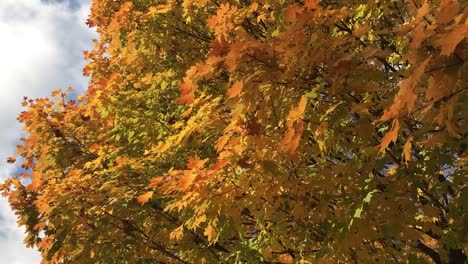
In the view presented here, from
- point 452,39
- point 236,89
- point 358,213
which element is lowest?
point 358,213

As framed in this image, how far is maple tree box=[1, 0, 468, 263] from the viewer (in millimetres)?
2609

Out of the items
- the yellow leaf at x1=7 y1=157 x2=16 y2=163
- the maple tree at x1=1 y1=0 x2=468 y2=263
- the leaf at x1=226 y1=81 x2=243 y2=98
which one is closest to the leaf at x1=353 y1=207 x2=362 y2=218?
the maple tree at x1=1 y1=0 x2=468 y2=263

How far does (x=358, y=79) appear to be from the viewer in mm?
2717

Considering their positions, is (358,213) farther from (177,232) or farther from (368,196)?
(177,232)

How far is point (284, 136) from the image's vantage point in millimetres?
2910

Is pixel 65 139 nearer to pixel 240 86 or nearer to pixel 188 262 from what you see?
pixel 188 262

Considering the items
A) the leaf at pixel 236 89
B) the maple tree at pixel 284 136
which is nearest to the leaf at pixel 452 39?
the maple tree at pixel 284 136

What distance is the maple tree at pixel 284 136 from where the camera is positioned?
8.56 ft

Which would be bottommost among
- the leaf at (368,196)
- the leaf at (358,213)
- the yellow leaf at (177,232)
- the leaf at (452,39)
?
the leaf at (358,213)

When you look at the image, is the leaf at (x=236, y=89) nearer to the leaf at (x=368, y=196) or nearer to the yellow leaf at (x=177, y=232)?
the leaf at (x=368, y=196)

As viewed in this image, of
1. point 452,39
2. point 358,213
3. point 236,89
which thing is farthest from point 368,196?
point 452,39

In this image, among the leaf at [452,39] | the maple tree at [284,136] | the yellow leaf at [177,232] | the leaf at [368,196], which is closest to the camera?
the leaf at [452,39]

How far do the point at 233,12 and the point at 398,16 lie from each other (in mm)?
2066

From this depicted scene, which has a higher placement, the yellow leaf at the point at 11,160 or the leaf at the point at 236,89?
the yellow leaf at the point at 11,160
